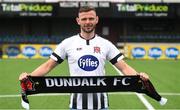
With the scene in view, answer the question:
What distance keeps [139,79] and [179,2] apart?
38205mm

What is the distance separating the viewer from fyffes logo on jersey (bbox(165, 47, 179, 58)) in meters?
32.8

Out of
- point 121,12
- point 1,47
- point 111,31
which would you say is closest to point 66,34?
point 111,31

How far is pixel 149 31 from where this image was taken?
150 feet

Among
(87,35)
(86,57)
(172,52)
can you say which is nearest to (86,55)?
(86,57)

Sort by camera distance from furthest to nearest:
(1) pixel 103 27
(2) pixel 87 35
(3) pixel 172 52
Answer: (1) pixel 103 27
(3) pixel 172 52
(2) pixel 87 35

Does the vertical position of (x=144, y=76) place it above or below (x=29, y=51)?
above

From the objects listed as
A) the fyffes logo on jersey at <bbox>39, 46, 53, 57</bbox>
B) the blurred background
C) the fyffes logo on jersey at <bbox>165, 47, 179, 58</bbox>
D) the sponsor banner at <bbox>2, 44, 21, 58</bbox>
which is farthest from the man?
the sponsor banner at <bbox>2, 44, 21, 58</bbox>

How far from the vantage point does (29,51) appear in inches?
1294

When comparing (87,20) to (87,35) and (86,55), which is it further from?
(86,55)

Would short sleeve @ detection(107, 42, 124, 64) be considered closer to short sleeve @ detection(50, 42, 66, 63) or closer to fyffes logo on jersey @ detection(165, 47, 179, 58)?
short sleeve @ detection(50, 42, 66, 63)

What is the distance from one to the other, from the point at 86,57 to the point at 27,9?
36.0 m

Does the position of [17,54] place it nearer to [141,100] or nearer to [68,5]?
[68,5]

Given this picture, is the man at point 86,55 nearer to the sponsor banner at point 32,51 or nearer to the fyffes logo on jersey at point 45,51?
the sponsor banner at point 32,51

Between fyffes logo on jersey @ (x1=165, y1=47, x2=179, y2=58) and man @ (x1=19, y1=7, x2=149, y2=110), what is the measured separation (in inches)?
1074
